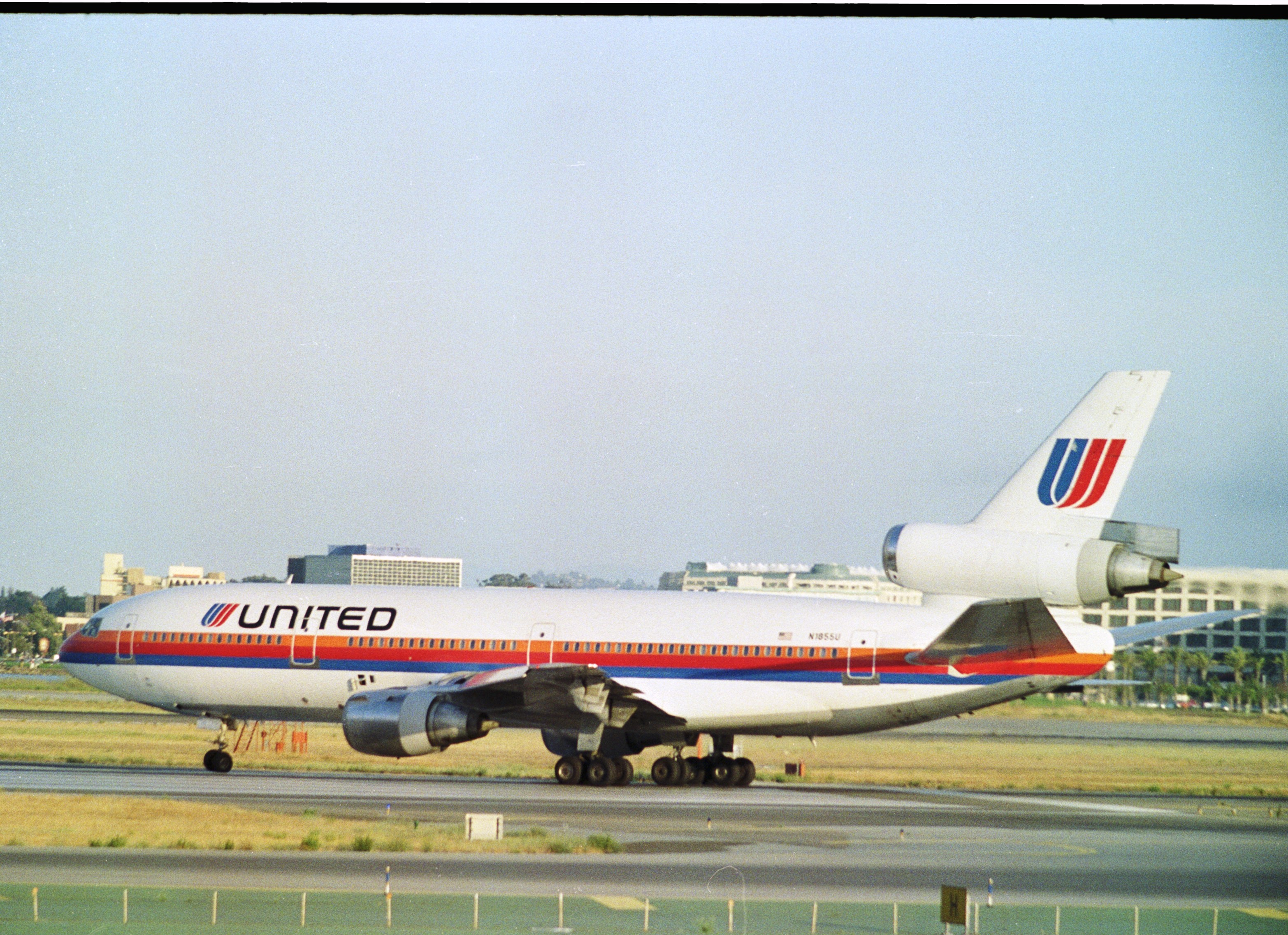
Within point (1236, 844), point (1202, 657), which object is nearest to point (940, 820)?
point (1236, 844)

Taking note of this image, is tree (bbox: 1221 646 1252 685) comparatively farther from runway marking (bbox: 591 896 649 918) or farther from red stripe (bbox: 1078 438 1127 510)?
runway marking (bbox: 591 896 649 918)

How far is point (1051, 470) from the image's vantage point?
28.9 m

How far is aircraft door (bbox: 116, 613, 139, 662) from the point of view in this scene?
35.3 metres

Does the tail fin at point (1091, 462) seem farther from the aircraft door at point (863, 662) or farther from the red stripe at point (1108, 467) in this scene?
the aircraft door at point (863, 662)

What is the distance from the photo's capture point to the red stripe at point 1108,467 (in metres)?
28.2

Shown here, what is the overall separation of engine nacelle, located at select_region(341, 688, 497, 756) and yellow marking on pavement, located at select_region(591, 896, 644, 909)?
1343 cm

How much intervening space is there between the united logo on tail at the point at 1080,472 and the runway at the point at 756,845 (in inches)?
250

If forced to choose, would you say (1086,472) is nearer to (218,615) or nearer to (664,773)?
(664,773)

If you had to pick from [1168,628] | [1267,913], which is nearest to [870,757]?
[1168,628]

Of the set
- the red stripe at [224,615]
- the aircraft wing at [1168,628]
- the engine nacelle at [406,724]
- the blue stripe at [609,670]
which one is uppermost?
the aircraft wing at [1168,628]

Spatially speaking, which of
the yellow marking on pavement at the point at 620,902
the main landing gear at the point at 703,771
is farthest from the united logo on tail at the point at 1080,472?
the yellow marking on pavement at the point at 620,902

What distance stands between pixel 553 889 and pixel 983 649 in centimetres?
1558

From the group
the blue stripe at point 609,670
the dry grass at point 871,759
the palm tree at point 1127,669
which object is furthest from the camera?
the palm tree at point 1127,669

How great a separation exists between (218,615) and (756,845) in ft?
58.0
